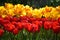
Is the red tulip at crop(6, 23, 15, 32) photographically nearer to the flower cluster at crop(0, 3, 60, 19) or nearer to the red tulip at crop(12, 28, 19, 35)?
the red tulip at crop(12, 28, 19, 35)

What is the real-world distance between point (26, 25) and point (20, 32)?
0.12m

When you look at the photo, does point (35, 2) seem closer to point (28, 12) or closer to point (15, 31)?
point (28, 12)

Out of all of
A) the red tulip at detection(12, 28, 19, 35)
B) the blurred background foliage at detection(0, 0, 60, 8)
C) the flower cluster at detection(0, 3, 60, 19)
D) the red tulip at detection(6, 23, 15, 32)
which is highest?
the red tulip at detection(6, 23, 15, 32)

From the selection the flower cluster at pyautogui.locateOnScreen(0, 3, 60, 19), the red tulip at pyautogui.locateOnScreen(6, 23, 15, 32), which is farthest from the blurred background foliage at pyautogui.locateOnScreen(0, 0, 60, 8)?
the red tulip at pyautogui.locateOnScreen(6, 23, 15, 32)

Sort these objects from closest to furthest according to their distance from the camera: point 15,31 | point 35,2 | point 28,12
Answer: point 15,31, point 28,12, point 35,2

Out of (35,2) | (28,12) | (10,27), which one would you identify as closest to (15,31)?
(10,27)

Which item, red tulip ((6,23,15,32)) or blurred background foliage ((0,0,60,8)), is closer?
red tulip ((6,23,15,32))

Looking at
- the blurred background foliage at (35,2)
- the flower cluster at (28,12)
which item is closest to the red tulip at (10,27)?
the flower cluster at (28,12)

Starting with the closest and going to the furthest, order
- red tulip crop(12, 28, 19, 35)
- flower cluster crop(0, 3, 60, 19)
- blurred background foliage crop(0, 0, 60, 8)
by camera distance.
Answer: red tulip crop(12, 28, 19, 35), flower cluster crop(0, 3, 60, 19), blurred background foliage crop(0, 0, 60, 8)

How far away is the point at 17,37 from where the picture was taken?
3.54 meters

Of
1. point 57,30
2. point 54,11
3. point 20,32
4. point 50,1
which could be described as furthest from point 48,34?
point 50,1

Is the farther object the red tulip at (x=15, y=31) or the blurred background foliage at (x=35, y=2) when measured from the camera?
the blurred background foliage at (x=35, y=2)

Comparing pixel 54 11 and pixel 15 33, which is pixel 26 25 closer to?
pixel 15 33

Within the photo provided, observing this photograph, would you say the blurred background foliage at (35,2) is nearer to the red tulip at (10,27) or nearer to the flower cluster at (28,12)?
the flower cluster at (28,12)
